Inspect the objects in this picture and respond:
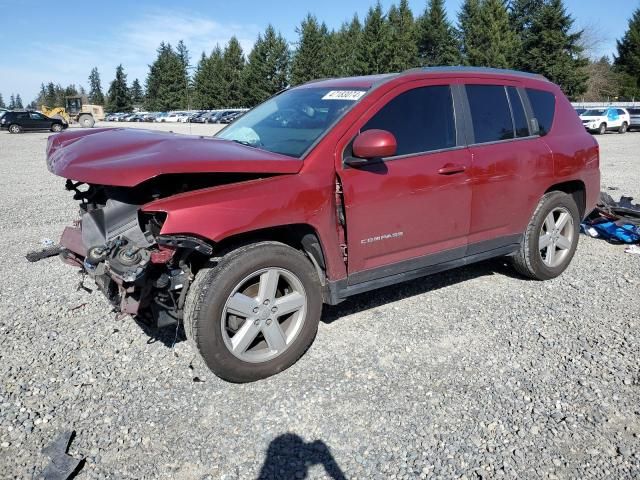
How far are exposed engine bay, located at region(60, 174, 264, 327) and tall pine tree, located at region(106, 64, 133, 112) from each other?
92618mm

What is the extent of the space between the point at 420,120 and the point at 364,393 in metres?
2.03

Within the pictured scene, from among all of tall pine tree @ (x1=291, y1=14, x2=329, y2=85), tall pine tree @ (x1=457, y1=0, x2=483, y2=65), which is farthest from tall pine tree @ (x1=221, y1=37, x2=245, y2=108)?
tall pine tree @ (x1=457, y1=0, x2=483, y2=65)

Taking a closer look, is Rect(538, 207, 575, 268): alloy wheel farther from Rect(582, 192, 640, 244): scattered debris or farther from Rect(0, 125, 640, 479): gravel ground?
Rect(582, 192, 640, 244): scattered debris

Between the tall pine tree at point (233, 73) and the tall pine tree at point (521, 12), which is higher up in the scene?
the tall pine tree at point (521, 12)

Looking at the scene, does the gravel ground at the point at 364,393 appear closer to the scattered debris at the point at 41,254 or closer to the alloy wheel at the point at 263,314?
the alloy wheel at the point at 263,314

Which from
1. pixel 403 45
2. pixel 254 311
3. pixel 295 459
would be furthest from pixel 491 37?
pixel 295 459

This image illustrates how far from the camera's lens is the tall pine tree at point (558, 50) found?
46.6 m

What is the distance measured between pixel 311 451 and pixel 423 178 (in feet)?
6.71

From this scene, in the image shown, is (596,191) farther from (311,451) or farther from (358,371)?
(311,451)

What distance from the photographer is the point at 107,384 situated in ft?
10.8

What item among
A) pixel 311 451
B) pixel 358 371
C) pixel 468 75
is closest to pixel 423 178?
pixel 468 75

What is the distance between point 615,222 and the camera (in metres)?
6.48

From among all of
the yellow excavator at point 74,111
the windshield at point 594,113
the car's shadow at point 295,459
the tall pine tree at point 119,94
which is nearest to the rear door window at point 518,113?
the car's shadow at point 295,459

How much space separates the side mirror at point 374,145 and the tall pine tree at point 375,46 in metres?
57.1
